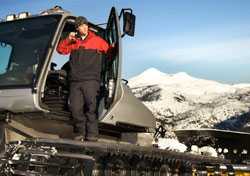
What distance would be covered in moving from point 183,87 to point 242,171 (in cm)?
2377

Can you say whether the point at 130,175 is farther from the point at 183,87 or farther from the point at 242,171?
the point at 183,87

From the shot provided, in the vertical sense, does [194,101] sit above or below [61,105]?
above

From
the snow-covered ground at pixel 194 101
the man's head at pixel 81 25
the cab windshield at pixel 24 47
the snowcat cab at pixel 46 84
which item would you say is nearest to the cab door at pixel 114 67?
the snowcat cab at pixel 46 84

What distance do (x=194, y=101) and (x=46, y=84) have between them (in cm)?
2140

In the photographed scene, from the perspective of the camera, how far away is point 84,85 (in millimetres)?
7145

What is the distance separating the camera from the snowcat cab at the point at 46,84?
6910 millimetres

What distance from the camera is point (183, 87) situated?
33188mm

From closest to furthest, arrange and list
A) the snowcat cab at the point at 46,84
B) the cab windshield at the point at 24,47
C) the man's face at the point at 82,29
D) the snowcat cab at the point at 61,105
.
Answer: the snowcat cab at the point at 61,105
the snowcat cab at the point at 46,84
the cab windshield at the point at 24,47
the man's face at the point at 82,29

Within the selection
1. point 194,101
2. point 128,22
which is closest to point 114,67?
point 128,22

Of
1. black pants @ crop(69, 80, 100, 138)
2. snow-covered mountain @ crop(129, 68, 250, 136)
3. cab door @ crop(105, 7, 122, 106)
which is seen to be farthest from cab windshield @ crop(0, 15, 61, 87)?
snow-covered mountain @ crop(129, 68, 250, 136)

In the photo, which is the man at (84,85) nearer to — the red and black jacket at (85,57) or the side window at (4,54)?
the red and black jacket at (85,57)

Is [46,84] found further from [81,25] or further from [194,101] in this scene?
[194,101]

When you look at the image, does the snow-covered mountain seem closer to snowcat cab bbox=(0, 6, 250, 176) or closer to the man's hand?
snowcat cab bbox=(0, 6, 250, 176)

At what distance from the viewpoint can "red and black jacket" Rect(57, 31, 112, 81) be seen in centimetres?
715
